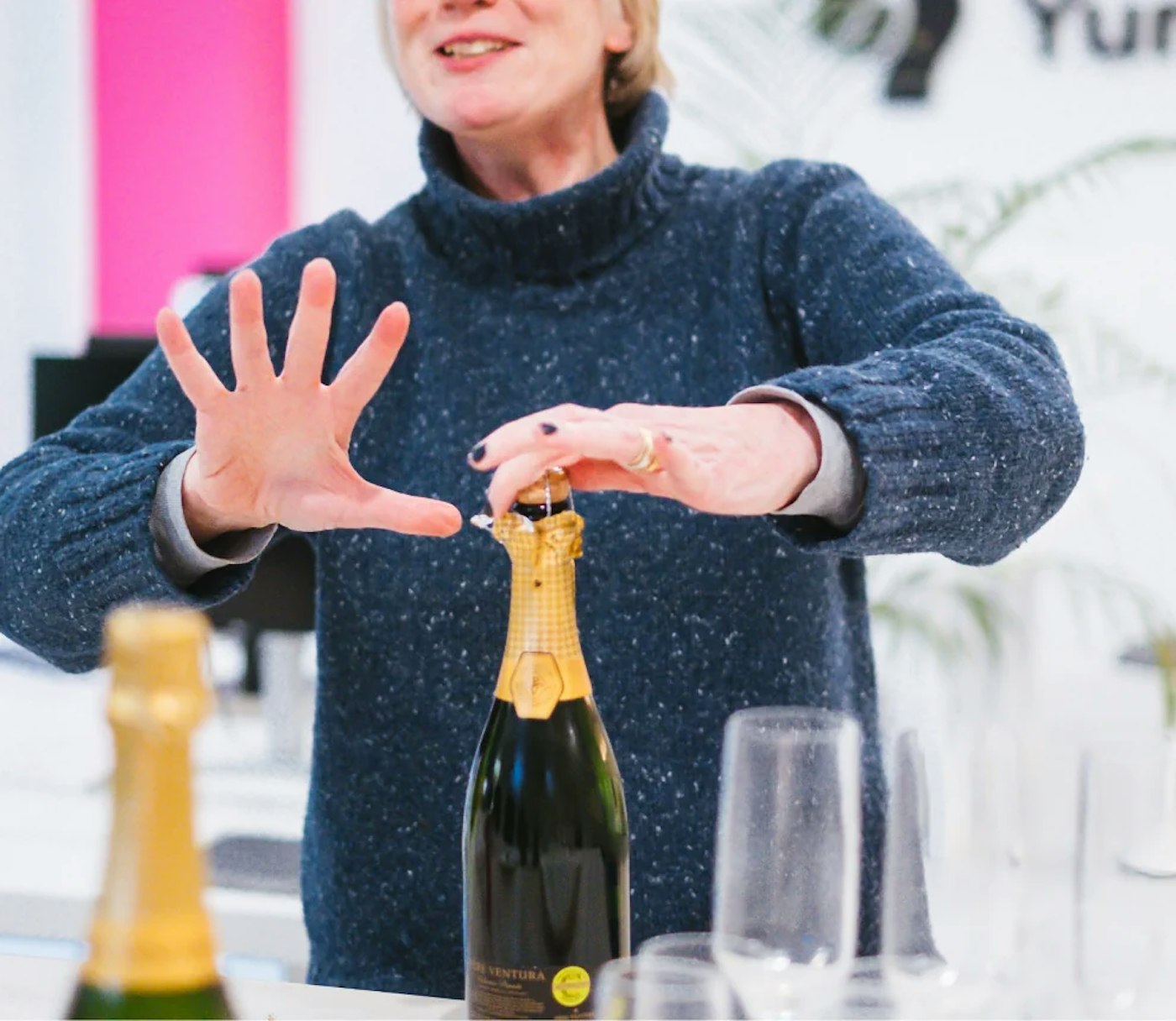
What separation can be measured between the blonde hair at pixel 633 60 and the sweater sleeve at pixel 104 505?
273mm

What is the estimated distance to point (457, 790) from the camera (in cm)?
106

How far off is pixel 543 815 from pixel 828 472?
24 centimetres

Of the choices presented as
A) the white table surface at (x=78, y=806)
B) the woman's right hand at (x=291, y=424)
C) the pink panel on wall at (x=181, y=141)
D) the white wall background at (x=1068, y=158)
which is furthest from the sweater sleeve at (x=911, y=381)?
the pink panel on wall at (x=181, y=141)

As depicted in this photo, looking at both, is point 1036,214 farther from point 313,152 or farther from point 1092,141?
point 313,152

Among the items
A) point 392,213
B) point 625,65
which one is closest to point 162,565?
point 392,213

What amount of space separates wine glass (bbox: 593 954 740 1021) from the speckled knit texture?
1.42ft

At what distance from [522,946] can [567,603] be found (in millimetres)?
171

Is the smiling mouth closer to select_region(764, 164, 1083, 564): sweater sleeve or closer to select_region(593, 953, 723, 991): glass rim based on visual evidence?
select_region(764, 164, 1083, 564): sweater sleeve

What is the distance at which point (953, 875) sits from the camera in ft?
2.01

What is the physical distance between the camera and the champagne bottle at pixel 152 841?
46 cm

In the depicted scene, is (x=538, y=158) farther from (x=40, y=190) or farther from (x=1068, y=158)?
(x=40, y=190)

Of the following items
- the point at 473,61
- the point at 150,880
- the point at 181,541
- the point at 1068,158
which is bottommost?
the point at 150,880

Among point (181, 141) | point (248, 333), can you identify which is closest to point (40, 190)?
point (181, 141)

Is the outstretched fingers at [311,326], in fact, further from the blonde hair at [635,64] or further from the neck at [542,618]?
the blonde hair at [635,64]
